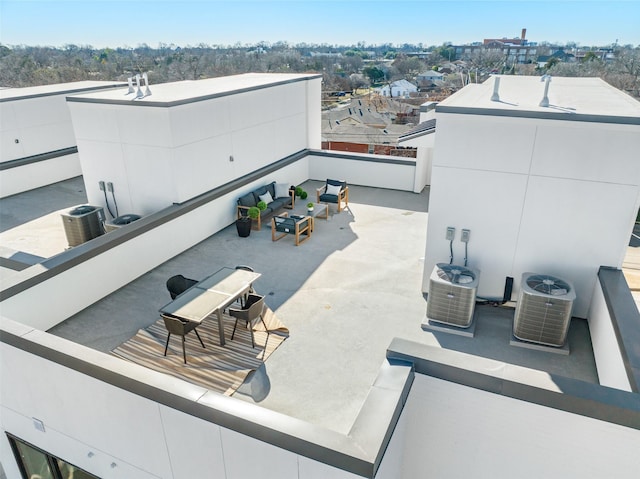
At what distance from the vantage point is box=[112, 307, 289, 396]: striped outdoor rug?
6.01 metres

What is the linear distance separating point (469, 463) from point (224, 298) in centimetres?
393

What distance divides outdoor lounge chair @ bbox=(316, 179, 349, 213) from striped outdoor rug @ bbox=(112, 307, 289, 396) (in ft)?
17.1

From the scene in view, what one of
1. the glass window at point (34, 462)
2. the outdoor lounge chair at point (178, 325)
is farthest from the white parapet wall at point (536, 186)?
the glass window at point (34, 462)

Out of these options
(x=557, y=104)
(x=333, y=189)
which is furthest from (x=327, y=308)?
(x=333, y=189)

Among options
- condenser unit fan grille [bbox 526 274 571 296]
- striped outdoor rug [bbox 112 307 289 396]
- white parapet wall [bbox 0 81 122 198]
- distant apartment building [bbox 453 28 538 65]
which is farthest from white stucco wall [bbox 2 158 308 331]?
distant apartment building [bbox 453 28 538 65]

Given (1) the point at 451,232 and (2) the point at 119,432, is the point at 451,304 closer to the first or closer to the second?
(1) the point at 451,232

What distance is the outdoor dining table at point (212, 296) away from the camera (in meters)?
6.23

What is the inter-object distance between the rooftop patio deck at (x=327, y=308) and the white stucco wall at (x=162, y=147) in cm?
146

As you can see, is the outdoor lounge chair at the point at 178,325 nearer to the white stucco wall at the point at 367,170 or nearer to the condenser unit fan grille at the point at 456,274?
the condenser unit fan grille at the point at 456,274

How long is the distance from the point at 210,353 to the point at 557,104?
6768 millimetres

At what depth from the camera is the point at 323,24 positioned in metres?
162

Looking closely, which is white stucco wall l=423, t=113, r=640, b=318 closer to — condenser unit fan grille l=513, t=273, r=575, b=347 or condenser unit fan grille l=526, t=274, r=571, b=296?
condenser unit fan grille l=526, t=274, r=571, b=296

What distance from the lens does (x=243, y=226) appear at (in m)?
10.2

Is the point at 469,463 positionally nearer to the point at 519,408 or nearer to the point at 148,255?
the point at 519,408
